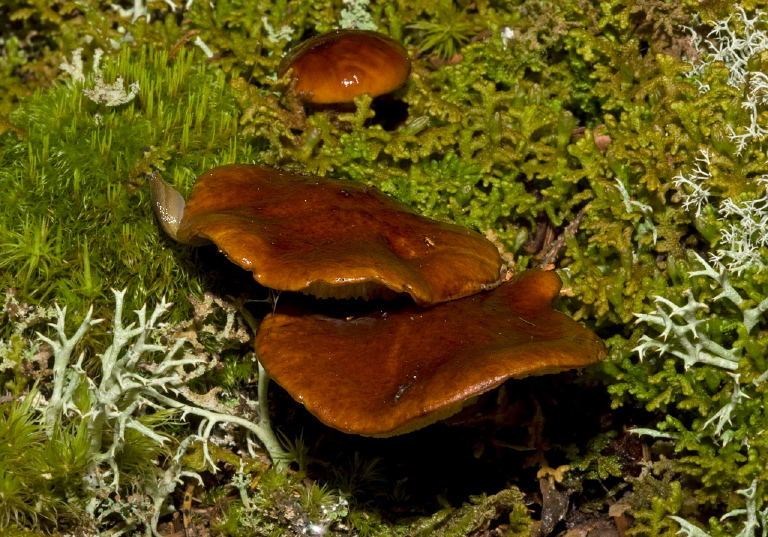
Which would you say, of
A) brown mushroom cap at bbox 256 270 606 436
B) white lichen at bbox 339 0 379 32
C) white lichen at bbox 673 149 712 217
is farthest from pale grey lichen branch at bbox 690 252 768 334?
white lichen at bbox 339 0 379 32

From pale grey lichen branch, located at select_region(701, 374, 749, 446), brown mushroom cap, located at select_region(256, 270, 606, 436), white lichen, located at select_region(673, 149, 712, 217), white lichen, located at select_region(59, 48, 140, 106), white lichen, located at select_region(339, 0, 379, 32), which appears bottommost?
pale grey lichen branch, located at select_region(701, 374, 749, 446)

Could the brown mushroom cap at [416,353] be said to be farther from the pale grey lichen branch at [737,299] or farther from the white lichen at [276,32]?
the white lichen at [276,32]

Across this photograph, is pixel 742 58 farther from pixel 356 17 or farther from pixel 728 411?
pixel 356 17

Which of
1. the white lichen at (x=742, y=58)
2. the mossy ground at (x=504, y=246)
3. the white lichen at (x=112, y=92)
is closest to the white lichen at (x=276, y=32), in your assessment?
the mossy ground at (x=504, y=246)

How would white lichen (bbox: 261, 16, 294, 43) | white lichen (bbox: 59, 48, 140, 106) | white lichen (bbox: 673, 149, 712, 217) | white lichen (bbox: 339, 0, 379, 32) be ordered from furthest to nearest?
white lichen (bbox: 339, 0, 379, 32) → white lichen (bbox: 261, 16, 294, 43) → white lichen (bbox: 59, 48, 140, 106) → white lichen (bbox: 673, 149, 712, 217)

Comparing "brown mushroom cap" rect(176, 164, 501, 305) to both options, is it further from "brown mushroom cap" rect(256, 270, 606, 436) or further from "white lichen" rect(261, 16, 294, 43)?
"white lichen" rect(261, 16, 294, 43)

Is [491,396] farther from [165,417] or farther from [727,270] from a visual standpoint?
[165,417]

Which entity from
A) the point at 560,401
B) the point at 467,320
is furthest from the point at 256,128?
the point at 560,401
